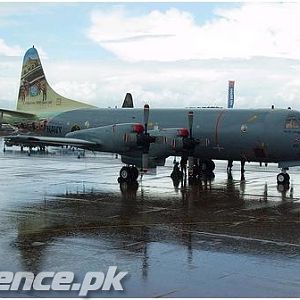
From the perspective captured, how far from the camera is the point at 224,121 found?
23.5 meters

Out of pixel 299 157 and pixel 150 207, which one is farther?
pixel 299 157

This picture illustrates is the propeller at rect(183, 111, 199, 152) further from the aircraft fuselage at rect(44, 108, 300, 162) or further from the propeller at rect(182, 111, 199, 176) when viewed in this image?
the aircraft fuselage at rect(44, 108, 300, 162)

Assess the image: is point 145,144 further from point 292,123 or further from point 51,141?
point 292,123

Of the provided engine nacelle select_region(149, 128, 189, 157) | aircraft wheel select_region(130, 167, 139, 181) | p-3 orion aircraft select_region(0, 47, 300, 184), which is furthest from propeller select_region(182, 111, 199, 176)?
aircraft wheel select_region(130, 167, 139, 181)

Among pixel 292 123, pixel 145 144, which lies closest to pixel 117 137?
pixel 145 144

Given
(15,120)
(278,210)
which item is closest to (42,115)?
(15,120)

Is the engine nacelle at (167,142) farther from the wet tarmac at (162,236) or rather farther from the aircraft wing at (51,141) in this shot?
the aircraft wing at (51,141)

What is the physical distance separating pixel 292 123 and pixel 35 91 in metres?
18.3

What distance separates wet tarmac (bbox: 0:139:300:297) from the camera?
8.14m

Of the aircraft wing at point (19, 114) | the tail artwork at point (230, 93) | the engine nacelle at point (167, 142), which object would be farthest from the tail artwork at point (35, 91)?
the tail artwork at point (230, 93)

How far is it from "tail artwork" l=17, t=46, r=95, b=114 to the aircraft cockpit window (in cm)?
1508

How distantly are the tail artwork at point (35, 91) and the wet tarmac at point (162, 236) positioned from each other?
12.7 m

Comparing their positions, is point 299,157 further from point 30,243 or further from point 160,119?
point 30,243

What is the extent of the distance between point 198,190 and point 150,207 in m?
4.97
